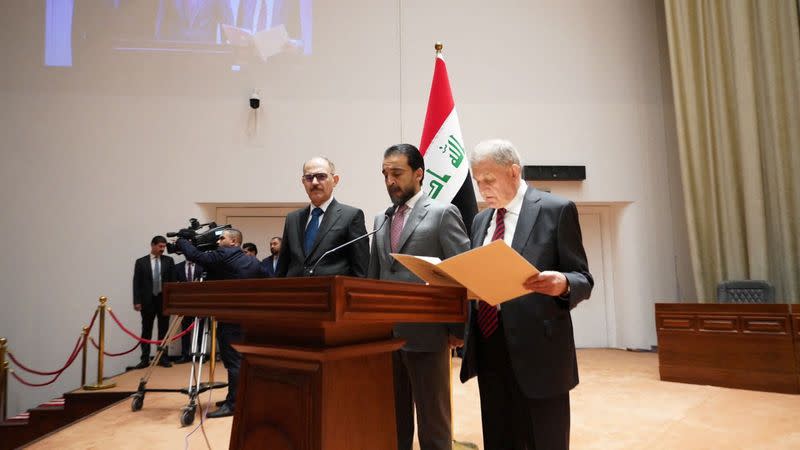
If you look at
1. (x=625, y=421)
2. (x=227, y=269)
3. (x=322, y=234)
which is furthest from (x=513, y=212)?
(x=227, y=269)

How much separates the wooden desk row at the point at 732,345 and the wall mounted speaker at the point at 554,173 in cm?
260

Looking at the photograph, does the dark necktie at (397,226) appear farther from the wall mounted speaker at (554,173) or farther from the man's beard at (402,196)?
the wall mounted speaker at (554,173)

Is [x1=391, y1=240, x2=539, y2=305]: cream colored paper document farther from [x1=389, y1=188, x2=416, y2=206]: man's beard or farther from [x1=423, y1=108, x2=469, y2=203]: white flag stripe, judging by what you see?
[x1=423, y1=108, x2=469, y2=203]: white flag stripe

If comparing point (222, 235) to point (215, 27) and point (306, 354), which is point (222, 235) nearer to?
point (306, 354)

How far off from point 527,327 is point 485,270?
440 mm

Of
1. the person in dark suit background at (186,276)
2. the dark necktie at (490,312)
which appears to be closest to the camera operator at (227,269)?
the dark necktie at (490,312)

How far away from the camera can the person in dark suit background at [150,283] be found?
6.43 m

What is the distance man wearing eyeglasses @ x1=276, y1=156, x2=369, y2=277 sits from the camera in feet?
7.53

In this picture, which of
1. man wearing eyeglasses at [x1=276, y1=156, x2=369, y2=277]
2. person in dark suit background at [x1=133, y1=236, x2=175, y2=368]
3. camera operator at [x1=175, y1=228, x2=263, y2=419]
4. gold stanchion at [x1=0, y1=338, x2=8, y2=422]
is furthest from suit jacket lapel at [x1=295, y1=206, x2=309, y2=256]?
person in dark suit background at [x1=133, y1=236, x2=175, y2=368]

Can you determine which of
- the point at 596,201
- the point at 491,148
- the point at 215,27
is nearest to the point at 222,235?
the point at 491,148

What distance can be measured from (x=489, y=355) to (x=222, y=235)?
2.96m

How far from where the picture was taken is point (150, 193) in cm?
688

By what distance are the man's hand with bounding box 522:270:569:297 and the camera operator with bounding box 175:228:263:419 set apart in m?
2.87

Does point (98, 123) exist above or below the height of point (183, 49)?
below
